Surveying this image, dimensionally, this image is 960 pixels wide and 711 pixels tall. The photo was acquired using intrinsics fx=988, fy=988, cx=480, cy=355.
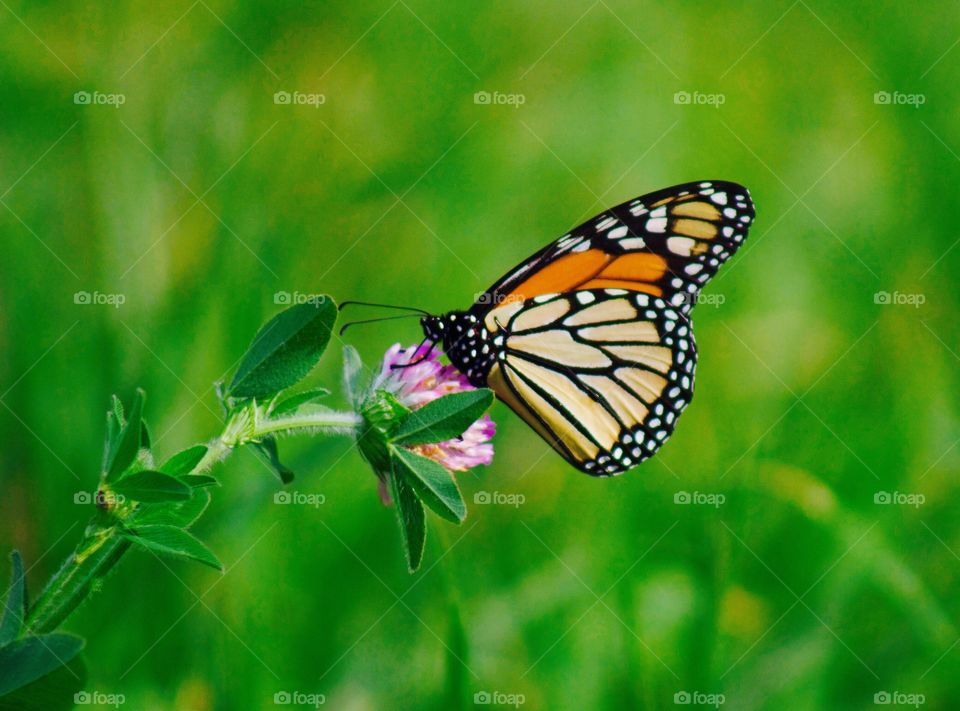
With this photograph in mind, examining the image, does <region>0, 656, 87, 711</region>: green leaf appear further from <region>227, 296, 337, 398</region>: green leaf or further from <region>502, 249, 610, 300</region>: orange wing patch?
<region>502, 249, 610, 300</region>: orange wing patch

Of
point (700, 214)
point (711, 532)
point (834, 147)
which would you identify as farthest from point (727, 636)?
point (834, 147)

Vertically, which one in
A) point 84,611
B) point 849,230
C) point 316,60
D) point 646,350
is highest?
point 316,60

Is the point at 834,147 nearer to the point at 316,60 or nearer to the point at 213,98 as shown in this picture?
the point at 316,60

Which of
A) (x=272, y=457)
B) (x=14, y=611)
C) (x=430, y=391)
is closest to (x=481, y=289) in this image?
(x=430, y=391)

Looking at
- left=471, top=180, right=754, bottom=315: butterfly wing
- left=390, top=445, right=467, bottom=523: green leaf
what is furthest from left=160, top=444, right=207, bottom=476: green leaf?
left=471, top=180, right=754, bottom=315: butterfly wing

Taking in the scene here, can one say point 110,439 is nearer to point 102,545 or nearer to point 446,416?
point 102,545

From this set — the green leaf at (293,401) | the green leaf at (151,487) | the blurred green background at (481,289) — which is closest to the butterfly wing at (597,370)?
the blurred green background at (481,289)
